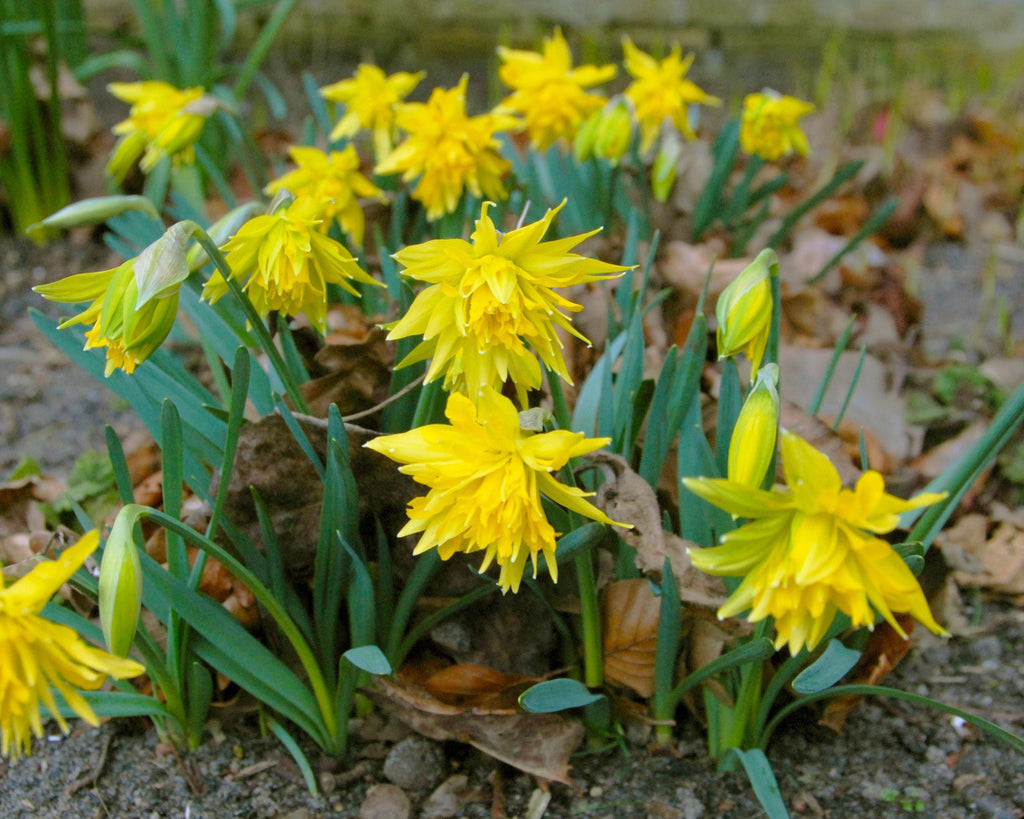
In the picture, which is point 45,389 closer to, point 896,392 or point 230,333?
point 230,333

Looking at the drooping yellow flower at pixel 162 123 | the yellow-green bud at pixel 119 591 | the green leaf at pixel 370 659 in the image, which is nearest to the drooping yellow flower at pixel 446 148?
the drooping yellow flower at pixel 162 123

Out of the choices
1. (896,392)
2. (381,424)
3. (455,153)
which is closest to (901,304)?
(896,392)

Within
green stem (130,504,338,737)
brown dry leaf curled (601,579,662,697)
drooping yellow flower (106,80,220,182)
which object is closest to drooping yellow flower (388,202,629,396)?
green stem (130,504,338,737)

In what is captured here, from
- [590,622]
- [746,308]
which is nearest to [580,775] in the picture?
[590,622]

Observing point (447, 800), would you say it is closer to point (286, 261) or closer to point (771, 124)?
point (286, 261)

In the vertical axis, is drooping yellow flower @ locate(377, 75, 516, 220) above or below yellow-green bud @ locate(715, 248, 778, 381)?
above

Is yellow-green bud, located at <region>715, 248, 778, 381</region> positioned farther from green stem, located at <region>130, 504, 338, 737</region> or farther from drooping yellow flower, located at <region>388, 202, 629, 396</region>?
green stem, located at <region>130, 504, 338, 737</region>

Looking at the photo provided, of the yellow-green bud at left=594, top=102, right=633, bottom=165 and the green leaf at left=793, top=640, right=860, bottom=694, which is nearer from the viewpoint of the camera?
the green leaf at left=793, top=640, right=860, bottom=694
